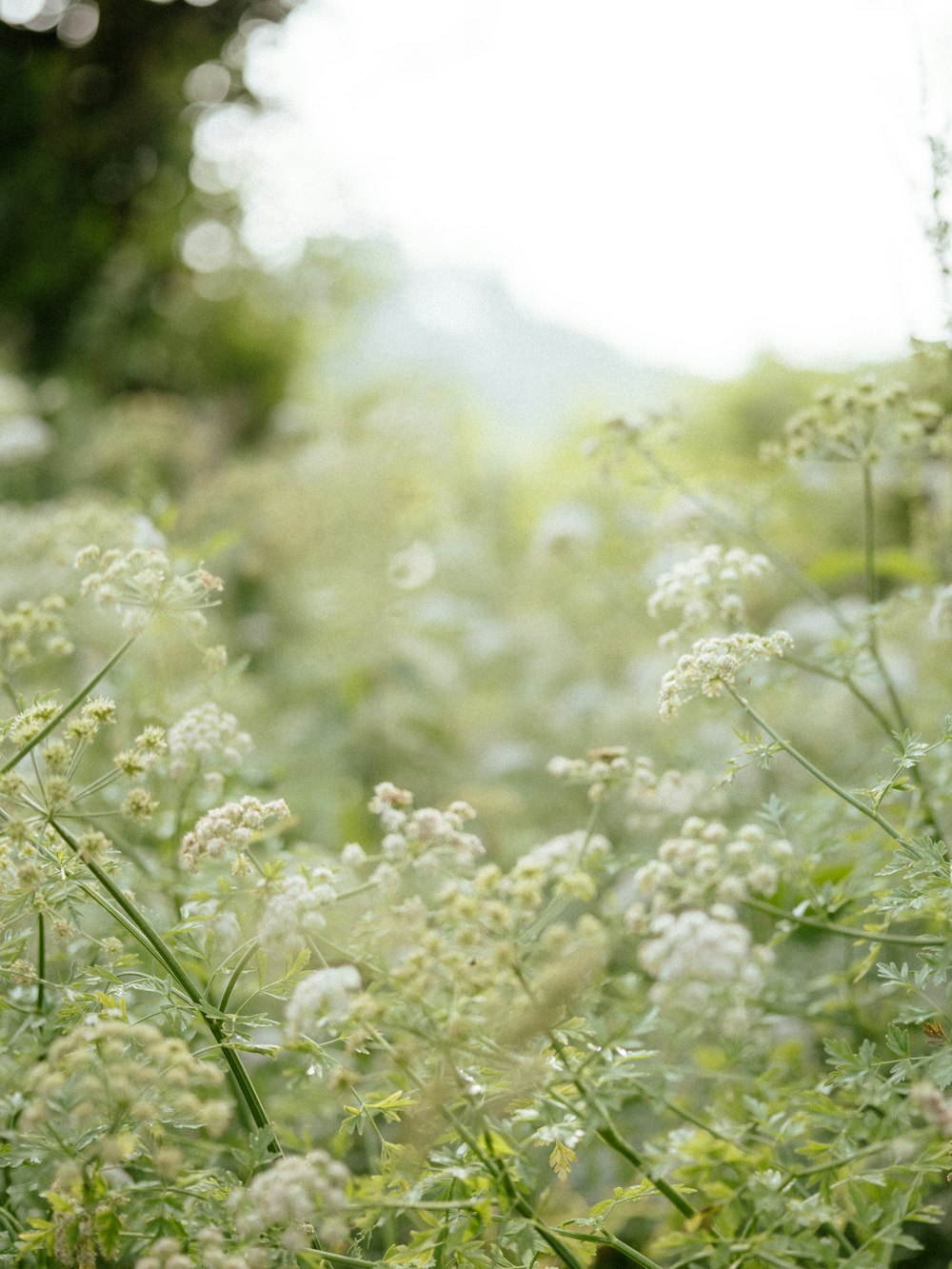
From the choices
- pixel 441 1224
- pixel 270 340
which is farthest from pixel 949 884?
pixel 270 340

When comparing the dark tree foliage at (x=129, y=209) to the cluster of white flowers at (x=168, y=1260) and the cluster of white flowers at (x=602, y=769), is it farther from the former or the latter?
the cluster of white flowers at (x=168, y=1260)

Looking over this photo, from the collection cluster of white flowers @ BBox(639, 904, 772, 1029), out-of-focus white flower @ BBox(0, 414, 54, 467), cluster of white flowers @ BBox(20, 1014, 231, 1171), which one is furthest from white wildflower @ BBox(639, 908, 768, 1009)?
out-of-focus white flower @ BBox(0, 414, 54, 467)

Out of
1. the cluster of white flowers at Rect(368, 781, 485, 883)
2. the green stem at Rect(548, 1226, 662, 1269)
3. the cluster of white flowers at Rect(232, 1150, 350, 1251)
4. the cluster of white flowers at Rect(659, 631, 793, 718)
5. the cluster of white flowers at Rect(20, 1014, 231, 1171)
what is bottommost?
the green stem at Rect(548, 1226, 662, 1269)

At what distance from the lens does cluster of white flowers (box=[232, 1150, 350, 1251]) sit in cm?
48

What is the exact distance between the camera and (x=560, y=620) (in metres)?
2.17

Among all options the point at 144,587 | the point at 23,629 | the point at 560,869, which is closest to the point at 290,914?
the point at 560,869

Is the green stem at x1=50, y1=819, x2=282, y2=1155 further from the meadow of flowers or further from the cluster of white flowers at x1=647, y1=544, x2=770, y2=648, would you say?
the cluster of white flowers at x1=647, y1=544, x2=770, y2=648

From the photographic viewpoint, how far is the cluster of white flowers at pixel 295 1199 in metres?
0.48

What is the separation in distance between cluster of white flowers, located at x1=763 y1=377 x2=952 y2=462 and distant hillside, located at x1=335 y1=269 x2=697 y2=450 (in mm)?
1655

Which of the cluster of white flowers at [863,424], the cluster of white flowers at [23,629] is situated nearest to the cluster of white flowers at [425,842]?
the cluster of white flowers at [23,629]

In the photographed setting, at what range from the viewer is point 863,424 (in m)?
0.97

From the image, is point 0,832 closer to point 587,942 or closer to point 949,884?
point 587,942

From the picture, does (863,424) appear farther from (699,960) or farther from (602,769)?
(699,960)

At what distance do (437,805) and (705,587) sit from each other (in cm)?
73
